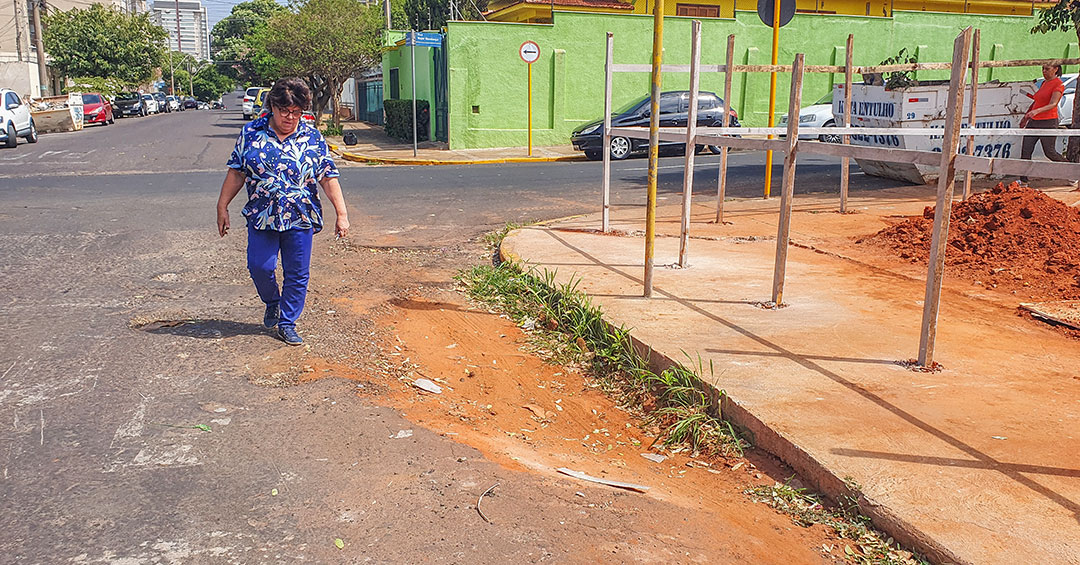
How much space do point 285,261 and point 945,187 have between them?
375 cm

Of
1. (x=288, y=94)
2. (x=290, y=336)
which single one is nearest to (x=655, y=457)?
(x=290, y=336)

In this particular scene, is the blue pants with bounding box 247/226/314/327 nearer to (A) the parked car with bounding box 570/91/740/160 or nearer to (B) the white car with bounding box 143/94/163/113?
(A) the parked car with bounding box 570/91/740/160

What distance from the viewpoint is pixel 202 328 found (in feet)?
19.1

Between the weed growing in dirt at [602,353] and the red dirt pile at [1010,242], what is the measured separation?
10.9ft

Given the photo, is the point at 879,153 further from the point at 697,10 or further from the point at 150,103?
the point at 150,103

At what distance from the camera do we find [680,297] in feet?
21.2

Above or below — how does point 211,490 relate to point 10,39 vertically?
below

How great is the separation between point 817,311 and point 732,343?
41.8 inches

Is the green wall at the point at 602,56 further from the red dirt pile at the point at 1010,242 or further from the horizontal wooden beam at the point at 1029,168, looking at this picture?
the horizontal wooden beam at the point at 1029,168

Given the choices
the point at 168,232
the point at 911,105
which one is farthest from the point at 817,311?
the point at 911,105

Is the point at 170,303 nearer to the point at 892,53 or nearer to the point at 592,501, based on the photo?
the point at 592,501

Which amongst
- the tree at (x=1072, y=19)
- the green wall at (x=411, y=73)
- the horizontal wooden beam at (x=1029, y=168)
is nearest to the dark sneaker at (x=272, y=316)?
the horizontal wooden beam at (x=1029, y=168)

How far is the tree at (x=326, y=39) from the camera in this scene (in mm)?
28359

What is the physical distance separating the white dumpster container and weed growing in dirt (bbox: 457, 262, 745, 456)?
7.34 meters
